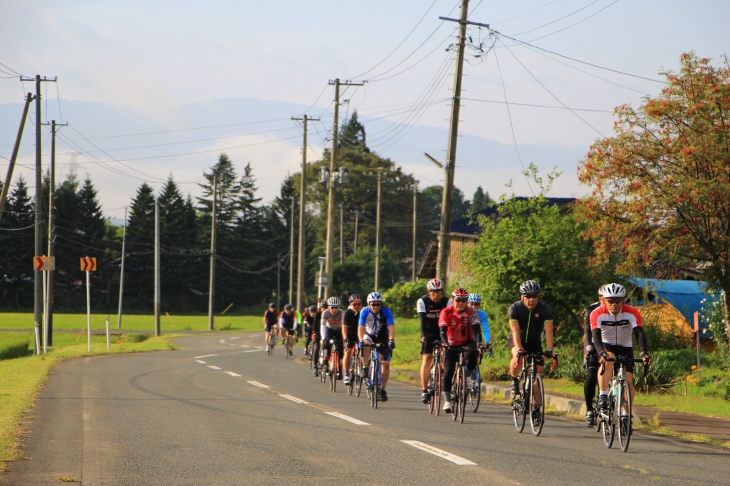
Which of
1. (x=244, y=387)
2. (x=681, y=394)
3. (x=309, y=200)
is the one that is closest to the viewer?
(x=681, y=394)

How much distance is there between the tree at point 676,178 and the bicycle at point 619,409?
22.8 ft

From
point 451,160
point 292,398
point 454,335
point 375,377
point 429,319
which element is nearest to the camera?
point 454,335

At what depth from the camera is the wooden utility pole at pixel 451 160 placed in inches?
957

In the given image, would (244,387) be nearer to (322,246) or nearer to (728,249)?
(728,249)

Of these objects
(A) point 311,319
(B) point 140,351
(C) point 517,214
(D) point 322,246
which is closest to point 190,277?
(D) point 322,246

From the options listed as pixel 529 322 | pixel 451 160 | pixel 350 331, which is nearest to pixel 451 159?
pixel 451 160

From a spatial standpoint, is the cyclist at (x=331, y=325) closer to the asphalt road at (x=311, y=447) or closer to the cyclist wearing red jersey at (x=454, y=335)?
the asphalt road at (x=311, y=447)

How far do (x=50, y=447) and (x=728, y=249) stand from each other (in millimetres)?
12567

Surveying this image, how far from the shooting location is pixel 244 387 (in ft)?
61.9

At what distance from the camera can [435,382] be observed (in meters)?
13.8

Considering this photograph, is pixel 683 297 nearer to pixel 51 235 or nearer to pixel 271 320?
pixel 271 320

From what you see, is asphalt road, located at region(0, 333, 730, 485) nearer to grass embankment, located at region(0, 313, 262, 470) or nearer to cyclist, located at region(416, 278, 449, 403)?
grass embankment, located at region(0, 313, 262, 470)

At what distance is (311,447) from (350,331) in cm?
805

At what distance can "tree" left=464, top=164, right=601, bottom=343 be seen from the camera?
20.1 meters
